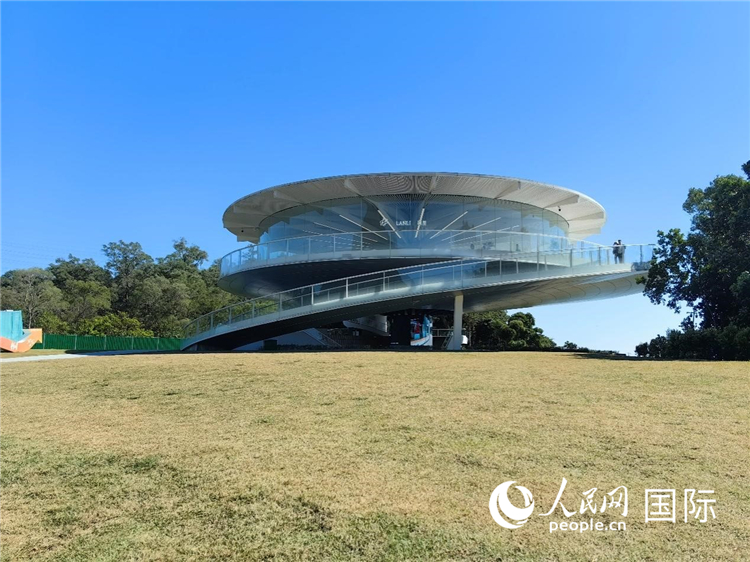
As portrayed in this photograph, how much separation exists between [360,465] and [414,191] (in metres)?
23.2

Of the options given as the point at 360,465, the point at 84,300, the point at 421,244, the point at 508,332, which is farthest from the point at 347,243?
the point at 84,300

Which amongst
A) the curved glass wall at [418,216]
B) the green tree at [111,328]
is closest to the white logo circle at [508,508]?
the curved glass wall at [418,216]

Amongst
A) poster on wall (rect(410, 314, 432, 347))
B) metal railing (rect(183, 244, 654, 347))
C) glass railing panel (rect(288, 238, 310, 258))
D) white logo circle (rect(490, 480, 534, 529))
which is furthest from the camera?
poster on wall (rect(410, 314, 432, 347))

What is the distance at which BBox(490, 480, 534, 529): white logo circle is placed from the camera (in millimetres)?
4406

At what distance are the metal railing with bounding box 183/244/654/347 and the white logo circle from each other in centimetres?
1773

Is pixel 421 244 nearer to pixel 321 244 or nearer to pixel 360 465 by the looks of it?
pixel 321 244

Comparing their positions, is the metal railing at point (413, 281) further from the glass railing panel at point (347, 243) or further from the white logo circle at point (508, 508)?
the white logo circle at point (508, 508)

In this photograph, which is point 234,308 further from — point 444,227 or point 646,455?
point 646,455

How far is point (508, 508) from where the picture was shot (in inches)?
183

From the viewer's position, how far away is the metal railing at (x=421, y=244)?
26.5 m

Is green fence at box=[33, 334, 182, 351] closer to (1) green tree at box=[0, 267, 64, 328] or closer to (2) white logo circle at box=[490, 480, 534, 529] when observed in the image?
(1) green tree at box=[0, 267, 64, 328]

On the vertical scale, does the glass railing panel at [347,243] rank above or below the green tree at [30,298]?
above

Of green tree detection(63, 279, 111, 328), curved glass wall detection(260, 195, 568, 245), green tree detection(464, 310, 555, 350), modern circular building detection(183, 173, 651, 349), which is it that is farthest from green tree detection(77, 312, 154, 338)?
green tree detection(464, 310, 555, 350)

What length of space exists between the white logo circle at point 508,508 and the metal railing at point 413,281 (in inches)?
698
